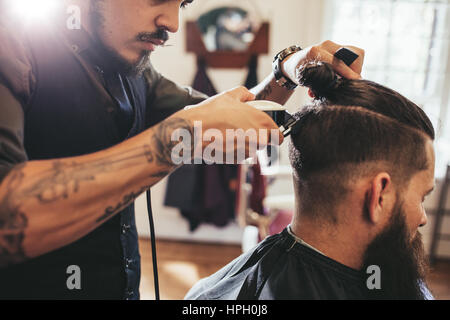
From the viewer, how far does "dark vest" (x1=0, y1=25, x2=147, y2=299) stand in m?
0.83

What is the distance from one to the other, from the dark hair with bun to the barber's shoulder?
62cm

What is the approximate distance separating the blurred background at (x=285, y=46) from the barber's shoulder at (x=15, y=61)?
2.15 metres

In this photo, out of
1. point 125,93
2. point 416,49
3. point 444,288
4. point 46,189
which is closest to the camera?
point 46,189

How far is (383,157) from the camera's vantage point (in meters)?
0.81

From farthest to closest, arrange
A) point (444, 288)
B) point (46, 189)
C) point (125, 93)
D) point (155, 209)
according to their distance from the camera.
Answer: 1. point (155, 209)
2. point (444, 288)
3. point (125, 93)
4. point (46, 189)

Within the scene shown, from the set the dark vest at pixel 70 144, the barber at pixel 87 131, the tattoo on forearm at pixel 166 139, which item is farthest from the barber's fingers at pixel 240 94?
the dark vest at pixel 70 144

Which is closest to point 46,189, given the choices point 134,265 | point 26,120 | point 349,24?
point 26,120

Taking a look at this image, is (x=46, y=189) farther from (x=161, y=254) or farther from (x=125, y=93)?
(x=161, y=254)

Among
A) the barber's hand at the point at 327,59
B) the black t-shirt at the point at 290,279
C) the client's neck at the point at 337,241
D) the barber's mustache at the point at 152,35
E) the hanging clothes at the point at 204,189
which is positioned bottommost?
the hanging clothes at the point at 204,189

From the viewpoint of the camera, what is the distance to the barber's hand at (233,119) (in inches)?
28.2

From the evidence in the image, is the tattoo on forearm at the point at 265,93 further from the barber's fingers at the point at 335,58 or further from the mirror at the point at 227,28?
the mirror at the point at 227,28

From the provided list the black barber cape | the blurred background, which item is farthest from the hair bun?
the blurred background
